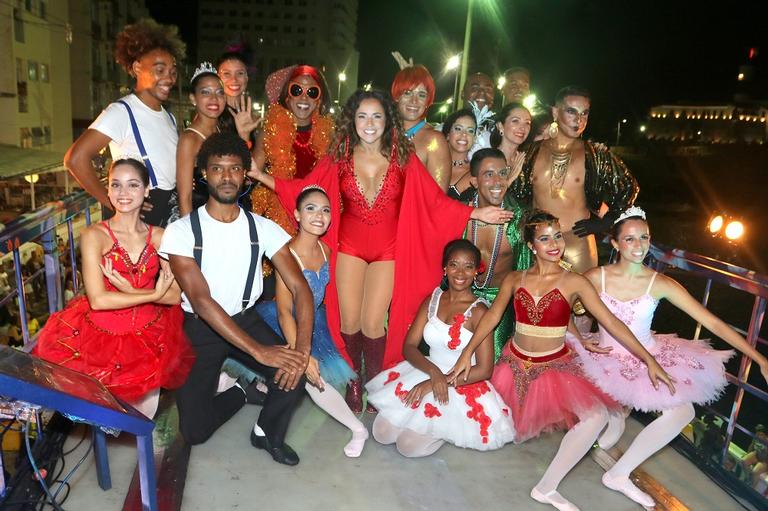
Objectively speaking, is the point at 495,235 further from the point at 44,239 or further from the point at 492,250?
the point at 44,239

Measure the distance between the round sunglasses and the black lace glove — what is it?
2185mm

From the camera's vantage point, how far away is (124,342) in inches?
108

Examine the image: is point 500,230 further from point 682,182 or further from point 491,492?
point 682,182

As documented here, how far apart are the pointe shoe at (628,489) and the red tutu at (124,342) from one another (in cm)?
233

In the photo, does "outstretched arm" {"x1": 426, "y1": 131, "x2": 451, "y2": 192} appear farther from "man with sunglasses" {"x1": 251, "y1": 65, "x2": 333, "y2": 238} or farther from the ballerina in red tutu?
the ballerina in red tutu

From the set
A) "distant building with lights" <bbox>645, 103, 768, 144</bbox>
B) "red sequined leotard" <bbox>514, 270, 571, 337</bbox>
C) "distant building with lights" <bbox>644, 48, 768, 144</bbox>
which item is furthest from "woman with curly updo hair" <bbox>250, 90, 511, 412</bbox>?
"distant building with lights" <bbox>645, 103, 768, 144</bbox>

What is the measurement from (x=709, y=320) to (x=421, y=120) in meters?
2.48

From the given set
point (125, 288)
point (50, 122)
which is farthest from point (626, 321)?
point (50, 122)

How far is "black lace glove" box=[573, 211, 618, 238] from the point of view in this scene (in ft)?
13.1

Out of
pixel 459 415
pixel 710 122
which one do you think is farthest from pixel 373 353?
pixel 710 122

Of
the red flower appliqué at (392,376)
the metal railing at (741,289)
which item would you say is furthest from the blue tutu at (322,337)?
the metal railing at (741,289)

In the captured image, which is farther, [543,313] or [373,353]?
[373,353]

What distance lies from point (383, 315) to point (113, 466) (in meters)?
1.84

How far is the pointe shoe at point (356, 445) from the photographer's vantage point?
317 cm
